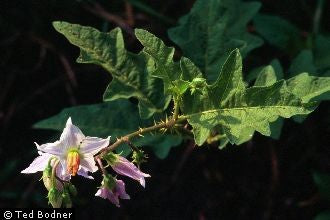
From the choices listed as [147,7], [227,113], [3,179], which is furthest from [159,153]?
[3,179]

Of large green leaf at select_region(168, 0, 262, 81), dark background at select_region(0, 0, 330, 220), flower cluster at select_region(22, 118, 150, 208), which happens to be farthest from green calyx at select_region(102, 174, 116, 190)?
dark background at select_region(0, 0, 330, 220)

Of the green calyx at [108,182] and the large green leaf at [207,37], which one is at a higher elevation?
the large green leaf at [207,37]

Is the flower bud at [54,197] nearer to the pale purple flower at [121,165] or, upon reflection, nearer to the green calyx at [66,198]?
the green calyx at [66,198]

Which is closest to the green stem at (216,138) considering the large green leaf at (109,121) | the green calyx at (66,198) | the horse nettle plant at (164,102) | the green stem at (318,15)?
the horse nettle plant at (164,102)

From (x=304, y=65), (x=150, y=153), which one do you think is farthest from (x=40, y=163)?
(x=150, y=153)

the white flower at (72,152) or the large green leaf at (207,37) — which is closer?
the white flower at (72,152)

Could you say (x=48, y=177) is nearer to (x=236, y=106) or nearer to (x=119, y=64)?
(x=119, y=64)

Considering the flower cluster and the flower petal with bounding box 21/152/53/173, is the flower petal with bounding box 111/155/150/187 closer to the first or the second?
the flower cluster

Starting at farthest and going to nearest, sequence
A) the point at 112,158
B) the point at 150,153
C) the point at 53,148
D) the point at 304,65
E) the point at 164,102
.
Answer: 1. the point at 150,153
2. the point at 304,65
3. the point at 164,102
4. the point at 112,158
5. the point at 53,148

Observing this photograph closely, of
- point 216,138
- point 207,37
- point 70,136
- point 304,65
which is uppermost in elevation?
point 207,37
